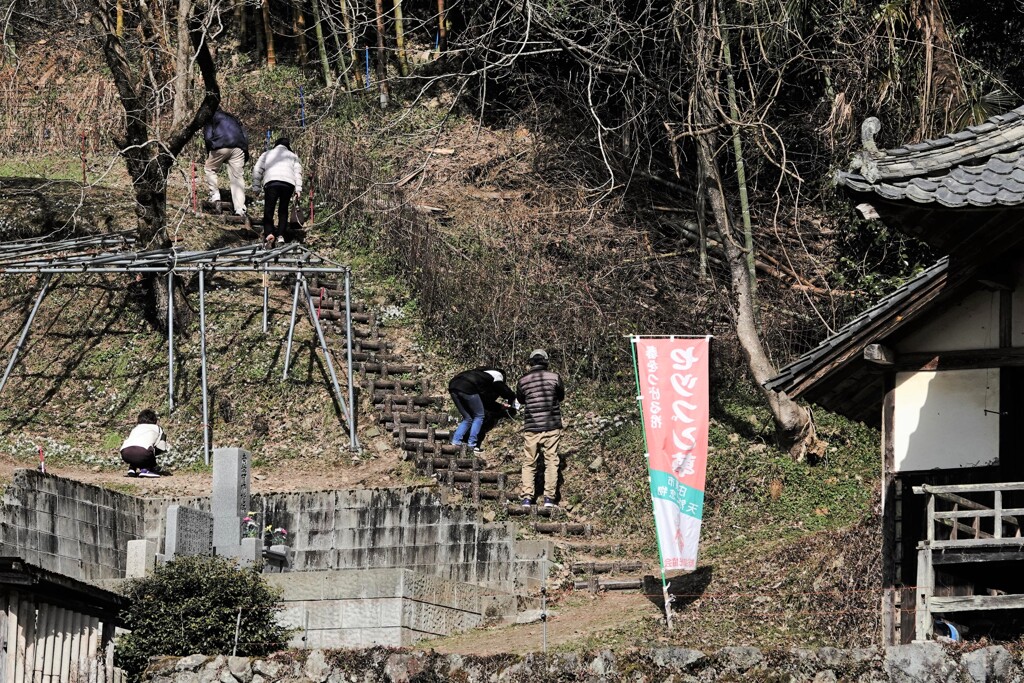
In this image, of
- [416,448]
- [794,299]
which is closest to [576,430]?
[416,448]

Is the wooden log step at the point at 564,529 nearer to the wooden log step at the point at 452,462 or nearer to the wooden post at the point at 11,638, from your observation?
the wooden log step at the point at 452,462

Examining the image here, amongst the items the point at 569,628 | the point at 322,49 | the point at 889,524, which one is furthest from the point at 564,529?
the point at 322,49

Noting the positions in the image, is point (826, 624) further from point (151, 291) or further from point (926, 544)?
point (151, 291)

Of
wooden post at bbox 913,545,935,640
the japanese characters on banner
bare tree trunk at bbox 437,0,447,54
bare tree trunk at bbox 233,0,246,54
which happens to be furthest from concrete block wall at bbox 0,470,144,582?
bare tree trunk at bbox 233,0,246,54

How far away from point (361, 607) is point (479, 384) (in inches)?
223

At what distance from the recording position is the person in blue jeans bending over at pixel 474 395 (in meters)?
22.2

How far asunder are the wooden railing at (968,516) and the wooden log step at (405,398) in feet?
34.5

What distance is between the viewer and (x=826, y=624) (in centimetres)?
1675

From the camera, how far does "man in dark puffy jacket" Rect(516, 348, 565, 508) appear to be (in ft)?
68.9

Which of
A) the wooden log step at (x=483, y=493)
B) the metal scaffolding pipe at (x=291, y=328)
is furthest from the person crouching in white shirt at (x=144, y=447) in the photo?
the wooden log step at (x=483, y=493)

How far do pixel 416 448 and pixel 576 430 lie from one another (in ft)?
7.24

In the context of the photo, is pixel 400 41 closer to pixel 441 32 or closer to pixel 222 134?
pixel 441 32

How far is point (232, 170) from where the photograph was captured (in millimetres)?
28062

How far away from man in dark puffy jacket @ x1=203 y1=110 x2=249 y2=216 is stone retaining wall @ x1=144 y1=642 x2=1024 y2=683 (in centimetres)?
1277
